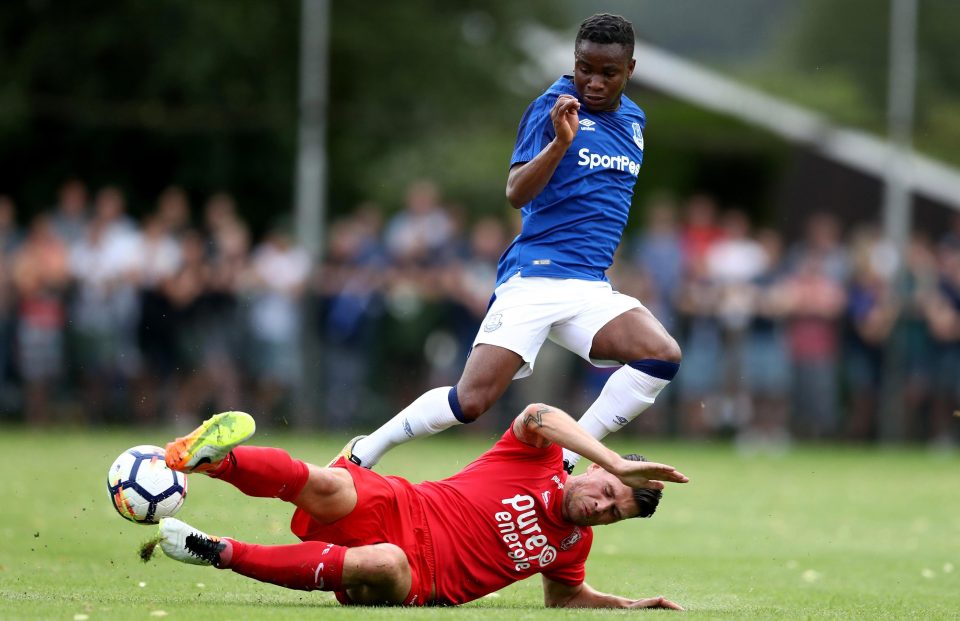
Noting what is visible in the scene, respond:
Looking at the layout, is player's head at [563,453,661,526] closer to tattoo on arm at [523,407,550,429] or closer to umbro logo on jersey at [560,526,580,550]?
umbro logo on jersey at [560,526,580,550]

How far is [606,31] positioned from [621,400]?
1.97 m

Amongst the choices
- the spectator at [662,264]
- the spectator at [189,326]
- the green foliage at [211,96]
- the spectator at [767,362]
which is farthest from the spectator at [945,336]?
the spectator at [189,326]

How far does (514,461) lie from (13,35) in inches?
663

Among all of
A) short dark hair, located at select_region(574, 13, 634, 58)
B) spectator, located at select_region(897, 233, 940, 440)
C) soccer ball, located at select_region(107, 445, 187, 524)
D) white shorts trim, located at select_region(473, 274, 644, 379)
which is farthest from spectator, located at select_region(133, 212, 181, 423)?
soccer ball, located at select_region(107, 445, 187, 524)

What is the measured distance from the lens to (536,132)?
8.10 meters

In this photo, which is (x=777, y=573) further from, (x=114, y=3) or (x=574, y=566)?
(x=114, y=3)

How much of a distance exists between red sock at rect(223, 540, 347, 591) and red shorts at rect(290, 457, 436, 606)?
0.19 m

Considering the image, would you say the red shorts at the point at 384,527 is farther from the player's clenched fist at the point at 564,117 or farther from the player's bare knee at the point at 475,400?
the player's clenched fist at the point at 564,117

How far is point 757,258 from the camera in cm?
1931

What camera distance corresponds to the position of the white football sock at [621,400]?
8.19m

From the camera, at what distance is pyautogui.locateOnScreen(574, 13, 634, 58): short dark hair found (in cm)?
799

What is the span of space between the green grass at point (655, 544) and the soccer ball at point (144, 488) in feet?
1.36

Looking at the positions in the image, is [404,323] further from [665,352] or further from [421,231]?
[665,352]

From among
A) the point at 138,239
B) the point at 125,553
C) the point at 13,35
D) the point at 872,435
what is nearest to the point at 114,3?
the point at 13,35
